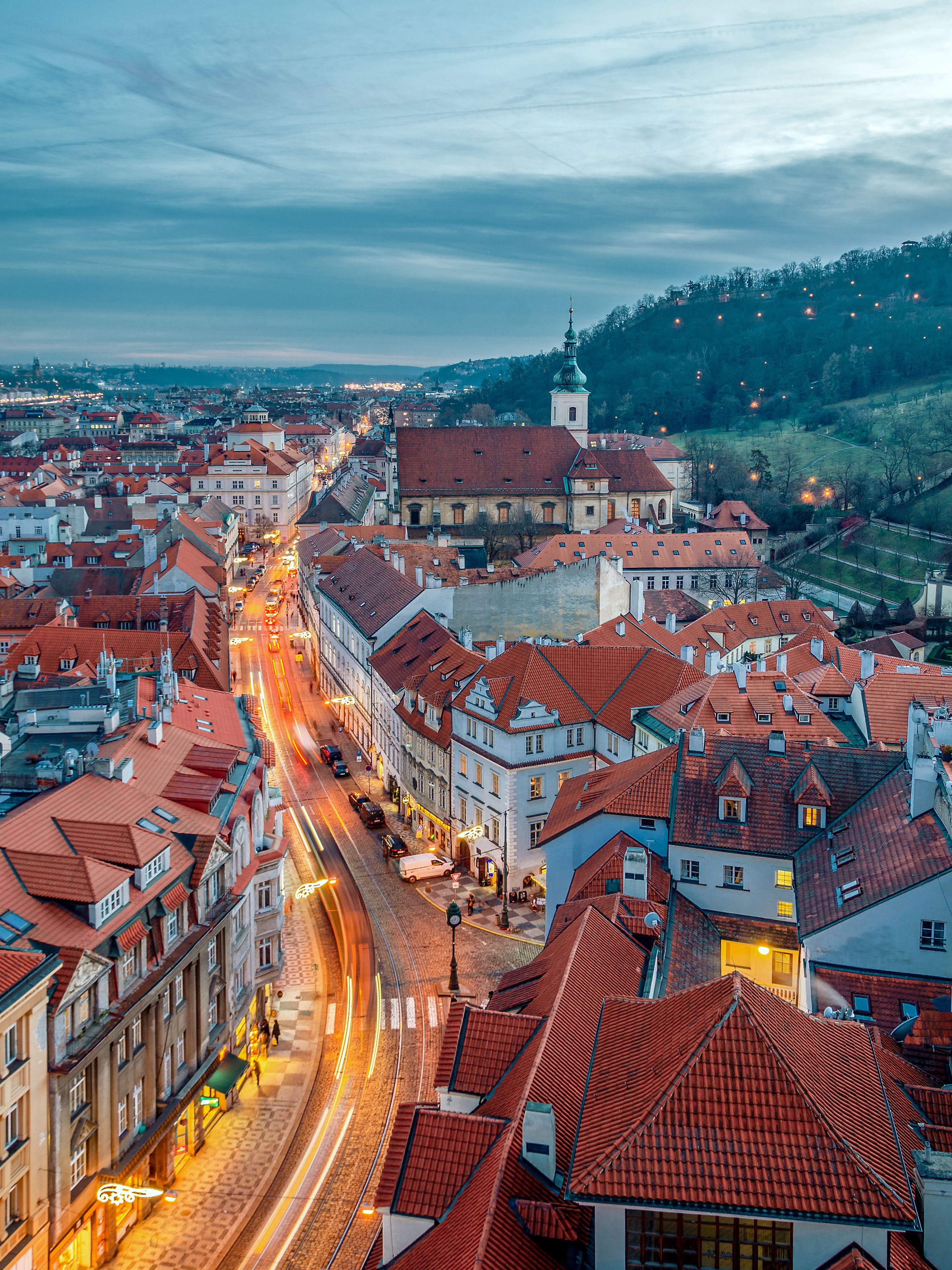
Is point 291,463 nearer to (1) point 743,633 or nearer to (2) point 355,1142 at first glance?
(1) point 743,633

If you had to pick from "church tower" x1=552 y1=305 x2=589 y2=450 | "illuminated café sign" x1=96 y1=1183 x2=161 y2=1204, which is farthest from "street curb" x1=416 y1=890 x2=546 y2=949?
"church tower" x1=552 y1=305 x2=589 y2=450

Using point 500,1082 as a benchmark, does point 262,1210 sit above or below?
below

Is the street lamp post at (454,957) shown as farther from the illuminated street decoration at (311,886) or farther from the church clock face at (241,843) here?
the church clock face at (241,843)

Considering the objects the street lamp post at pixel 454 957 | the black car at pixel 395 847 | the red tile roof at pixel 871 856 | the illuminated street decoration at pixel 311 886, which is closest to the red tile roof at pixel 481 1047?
the red tile roof at pixel 871 856

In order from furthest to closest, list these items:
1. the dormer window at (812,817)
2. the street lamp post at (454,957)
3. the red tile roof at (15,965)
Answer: the street lamp post at (454,957) < the dormer window at (812,817) < the red tile roof at (15,965)

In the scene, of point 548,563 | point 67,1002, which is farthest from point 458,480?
Result: point 67,1002

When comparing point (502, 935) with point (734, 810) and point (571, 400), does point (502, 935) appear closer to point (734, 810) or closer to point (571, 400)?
point (734, 810)

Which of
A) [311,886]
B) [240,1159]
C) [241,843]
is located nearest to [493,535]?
[311,886]
